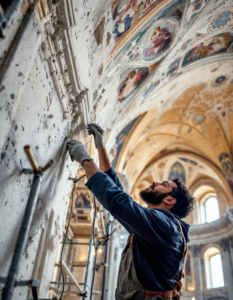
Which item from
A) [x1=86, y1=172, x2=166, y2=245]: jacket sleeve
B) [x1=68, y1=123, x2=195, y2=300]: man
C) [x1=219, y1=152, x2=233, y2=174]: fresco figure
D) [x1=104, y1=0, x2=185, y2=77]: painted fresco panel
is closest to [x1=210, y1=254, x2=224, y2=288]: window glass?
[x1=219, y1=152, x2=233, y2=174]: fresco figure

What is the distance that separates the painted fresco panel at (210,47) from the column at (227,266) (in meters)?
8.55

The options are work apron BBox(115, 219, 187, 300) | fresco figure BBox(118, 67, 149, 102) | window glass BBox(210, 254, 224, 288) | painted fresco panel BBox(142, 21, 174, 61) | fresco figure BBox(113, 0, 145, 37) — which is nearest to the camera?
work apron BBox(115, 219, 187, 300)

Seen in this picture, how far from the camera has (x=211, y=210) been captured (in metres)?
15.9

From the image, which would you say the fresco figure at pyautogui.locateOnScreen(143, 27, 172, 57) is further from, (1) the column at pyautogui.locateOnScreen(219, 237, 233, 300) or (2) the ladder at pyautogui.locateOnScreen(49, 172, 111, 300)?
(1) the column at pyautogui.locateOnScreen(219, 237, 233, 300)

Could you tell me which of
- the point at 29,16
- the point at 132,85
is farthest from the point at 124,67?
the point at 29,16

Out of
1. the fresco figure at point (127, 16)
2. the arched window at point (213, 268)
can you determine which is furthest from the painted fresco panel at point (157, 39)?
the arched window at point (213, 268)

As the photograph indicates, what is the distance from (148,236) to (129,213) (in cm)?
21

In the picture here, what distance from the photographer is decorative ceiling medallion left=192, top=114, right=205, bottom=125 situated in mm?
13954

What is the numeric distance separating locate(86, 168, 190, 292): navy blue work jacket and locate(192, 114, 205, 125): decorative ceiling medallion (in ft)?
40.9

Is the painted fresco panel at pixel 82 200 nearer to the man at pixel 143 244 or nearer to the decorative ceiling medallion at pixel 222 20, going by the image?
the decorative ceiling medallion at pixel 222 20

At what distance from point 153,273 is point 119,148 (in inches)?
325

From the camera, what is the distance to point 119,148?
10234 mm

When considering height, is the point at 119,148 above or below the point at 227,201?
Result: below

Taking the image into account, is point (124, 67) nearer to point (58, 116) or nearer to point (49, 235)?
point (58, 116)
